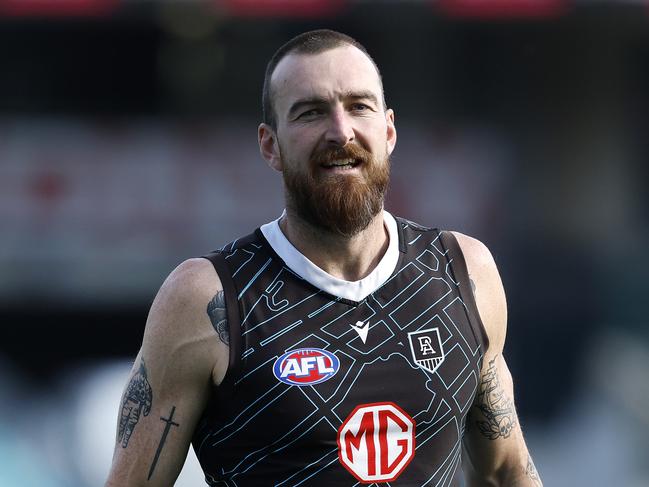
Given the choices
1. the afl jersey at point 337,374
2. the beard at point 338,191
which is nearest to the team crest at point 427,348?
the afl jersey at point 337,374

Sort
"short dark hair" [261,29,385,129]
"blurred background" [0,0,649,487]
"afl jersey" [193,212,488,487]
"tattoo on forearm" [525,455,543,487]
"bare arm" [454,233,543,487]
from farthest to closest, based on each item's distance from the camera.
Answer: "blurred background" [0,0,649,487] → "tattoo on forearm" [525,455,543,487] → "bare arm" [454,233,543,487] → "short dark hair" [261,29,385,129] → "afl jersey" [193,212,488,487]

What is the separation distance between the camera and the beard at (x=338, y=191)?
3650 millimetres

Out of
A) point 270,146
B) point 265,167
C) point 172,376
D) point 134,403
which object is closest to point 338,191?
point 270,146

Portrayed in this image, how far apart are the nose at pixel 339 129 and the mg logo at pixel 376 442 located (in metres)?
0.72

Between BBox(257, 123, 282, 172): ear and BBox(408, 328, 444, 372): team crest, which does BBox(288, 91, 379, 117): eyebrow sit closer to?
BBox(257, 123, 282, 172): ear

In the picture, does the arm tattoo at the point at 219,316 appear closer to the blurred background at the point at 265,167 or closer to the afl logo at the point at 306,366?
the afl logo at the point at 306,366

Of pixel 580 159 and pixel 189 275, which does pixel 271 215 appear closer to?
pixel 580 159

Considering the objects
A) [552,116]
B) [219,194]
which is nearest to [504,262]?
[552,116]

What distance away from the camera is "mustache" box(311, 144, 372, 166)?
3.63m

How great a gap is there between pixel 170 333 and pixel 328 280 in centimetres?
47

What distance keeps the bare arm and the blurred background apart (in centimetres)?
922

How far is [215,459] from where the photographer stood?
364 cm

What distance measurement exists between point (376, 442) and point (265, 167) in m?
10.7

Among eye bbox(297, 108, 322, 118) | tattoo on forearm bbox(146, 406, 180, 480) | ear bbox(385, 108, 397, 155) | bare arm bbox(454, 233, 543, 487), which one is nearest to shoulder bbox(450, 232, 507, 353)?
bare arm bbox(454, 233, 543, 487)
